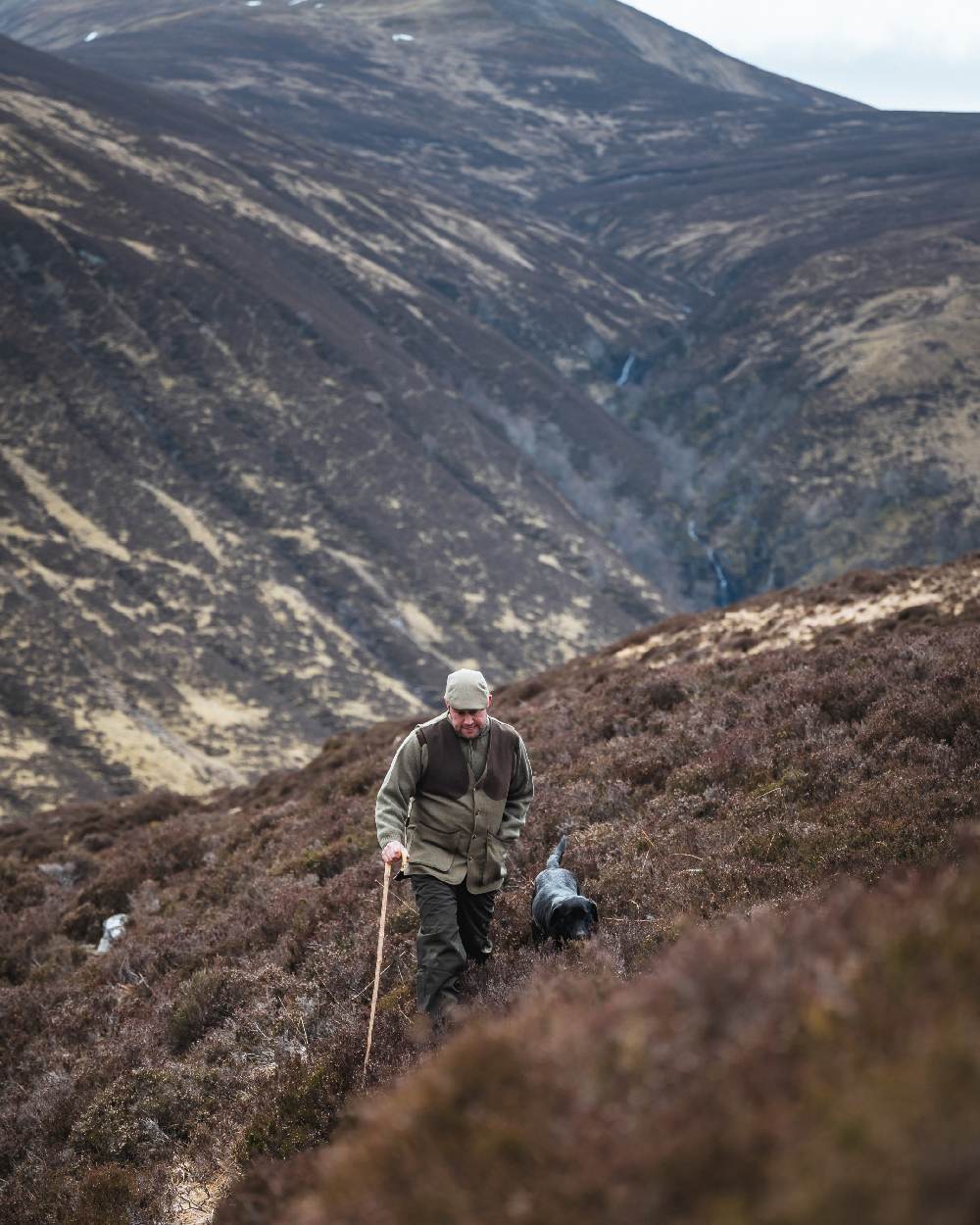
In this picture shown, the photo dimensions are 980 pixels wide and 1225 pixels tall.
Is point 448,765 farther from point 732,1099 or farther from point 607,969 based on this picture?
point 732,1099

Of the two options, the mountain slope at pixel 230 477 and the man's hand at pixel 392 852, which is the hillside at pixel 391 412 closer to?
the mountain slope at pixel 230 477

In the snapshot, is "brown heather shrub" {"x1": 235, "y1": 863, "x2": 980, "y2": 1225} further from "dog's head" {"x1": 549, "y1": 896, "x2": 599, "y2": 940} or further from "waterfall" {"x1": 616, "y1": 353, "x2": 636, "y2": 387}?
"waterfall" {"x1": 616, "y1": 353, "x2": 636, "y2": 387}

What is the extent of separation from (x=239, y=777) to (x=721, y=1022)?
4284 cm

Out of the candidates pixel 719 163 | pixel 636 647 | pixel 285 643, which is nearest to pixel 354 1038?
pixel 636 647

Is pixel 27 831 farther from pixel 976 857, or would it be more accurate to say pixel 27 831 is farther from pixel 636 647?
pixel 976 857

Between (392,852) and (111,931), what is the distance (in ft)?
23.1

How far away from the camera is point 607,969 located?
147 inches

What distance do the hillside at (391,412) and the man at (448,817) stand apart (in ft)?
112

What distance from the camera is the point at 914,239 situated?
11162 cm

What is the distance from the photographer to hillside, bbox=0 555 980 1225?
6.08 feet

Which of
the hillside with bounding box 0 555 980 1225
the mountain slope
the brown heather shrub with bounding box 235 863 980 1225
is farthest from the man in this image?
the mountain slope

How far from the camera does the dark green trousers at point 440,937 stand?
6.04m

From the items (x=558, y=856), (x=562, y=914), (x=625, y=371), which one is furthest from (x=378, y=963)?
(x=625, y=371)

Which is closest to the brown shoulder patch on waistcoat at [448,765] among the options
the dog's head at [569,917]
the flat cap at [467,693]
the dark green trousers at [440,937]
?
the flat cap at [467,693]
